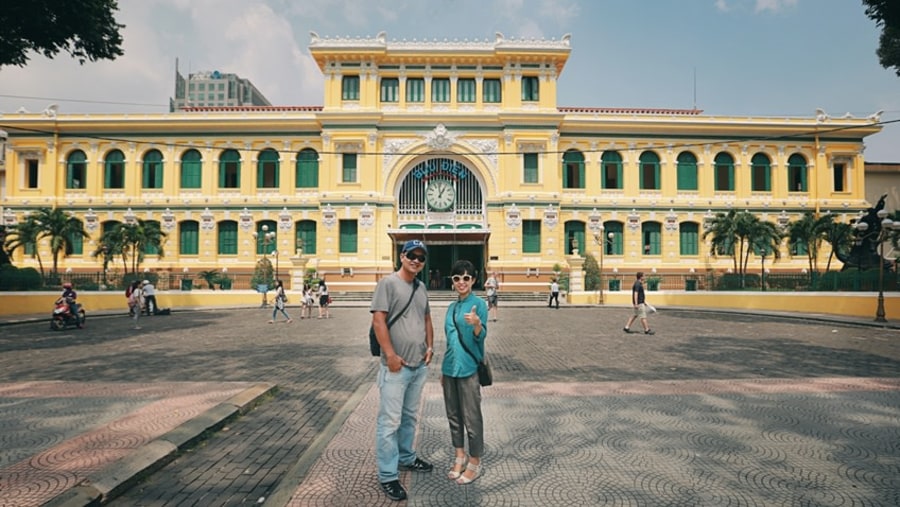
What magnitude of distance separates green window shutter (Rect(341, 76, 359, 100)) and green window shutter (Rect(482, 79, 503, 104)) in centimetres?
843

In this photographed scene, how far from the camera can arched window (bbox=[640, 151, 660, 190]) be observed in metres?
34.0

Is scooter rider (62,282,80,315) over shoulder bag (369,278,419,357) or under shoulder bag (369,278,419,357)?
under

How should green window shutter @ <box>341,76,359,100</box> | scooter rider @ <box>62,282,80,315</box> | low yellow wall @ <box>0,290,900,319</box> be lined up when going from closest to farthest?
scooter rider @ <box>62,282,80,315</box> < low yellow wall @ <box>0,290,900,319</box> < green window shutter @ <box>341,76,359,100</box>

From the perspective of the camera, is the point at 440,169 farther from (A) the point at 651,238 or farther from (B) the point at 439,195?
(A) the point at 651,238

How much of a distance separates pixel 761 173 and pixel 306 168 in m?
31.6

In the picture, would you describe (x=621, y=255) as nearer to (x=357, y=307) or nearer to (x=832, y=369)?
(x=357, y=307)

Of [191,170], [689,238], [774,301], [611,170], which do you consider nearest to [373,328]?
[774,301]

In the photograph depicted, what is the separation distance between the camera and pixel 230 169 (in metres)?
33.9

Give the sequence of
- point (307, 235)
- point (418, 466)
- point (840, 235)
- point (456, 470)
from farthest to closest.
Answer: point (307, 235)
point (840, 235)
point (418, 466)
point (456, 470)

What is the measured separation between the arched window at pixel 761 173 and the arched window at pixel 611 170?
371 inches

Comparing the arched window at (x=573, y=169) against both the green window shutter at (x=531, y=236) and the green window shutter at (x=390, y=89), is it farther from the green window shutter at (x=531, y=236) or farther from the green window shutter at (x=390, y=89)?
the green window shutter at (x=390, y=89)

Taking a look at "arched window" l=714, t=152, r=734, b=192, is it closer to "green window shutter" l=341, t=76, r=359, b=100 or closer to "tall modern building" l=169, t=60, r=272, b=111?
"green window shutter" l=341, t=76, r=359, b=100

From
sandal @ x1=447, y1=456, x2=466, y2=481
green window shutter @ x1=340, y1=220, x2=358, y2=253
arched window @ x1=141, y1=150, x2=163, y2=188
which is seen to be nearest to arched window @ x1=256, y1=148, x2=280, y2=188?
green window shutter @ x1=340, y1=220, x2=358, y2=253

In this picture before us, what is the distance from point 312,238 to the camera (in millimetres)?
33062
